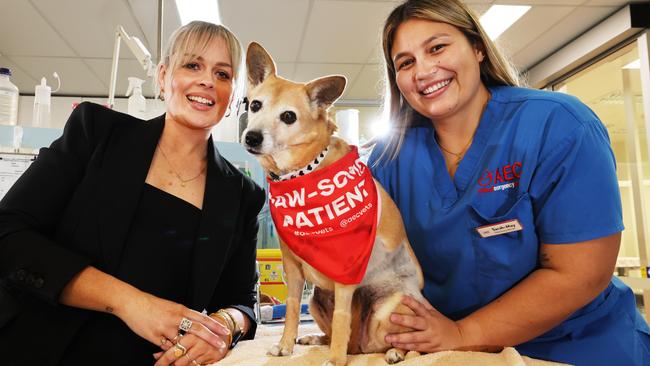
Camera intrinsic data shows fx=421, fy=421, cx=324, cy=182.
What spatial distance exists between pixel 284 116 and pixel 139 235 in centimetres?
50

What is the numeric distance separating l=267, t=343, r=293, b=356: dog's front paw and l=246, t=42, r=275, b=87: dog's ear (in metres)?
0.74

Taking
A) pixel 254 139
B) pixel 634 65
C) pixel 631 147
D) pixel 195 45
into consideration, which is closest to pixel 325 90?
pixel 254 139

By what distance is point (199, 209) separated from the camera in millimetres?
1215

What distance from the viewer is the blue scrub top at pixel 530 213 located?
921 millimetres

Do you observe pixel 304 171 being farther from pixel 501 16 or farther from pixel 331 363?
pixel 501 16

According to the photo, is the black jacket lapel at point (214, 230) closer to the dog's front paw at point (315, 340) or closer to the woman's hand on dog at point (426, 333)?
the dog's front paw at point (315, 340)

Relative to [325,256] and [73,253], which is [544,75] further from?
[73,253]

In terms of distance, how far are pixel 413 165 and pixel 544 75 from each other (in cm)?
410

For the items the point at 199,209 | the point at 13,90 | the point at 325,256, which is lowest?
the point at 325,256

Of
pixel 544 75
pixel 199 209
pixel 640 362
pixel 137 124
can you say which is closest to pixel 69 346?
pixel 199 209

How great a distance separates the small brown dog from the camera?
3.28ft

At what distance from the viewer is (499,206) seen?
1020 mm

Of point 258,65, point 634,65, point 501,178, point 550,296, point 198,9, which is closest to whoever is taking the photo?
point 550,296

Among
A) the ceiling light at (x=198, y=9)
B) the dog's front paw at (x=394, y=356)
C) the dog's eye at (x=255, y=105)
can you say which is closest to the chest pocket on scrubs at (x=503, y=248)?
the dog's front paw at (x=394, y=356)
